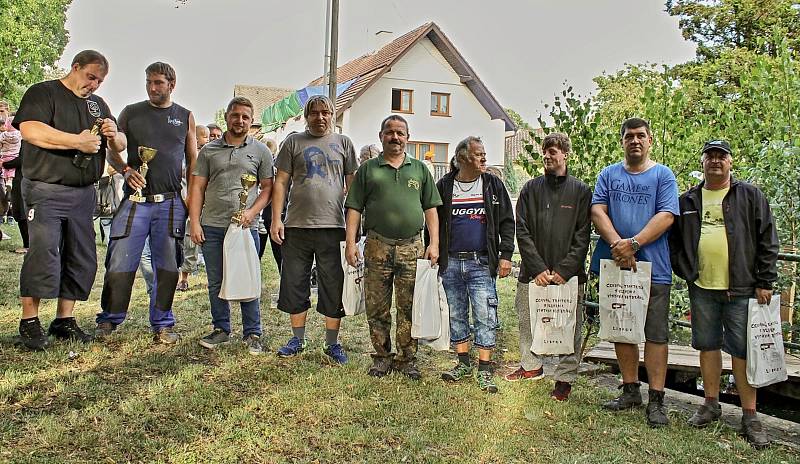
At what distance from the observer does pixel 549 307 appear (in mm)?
4695

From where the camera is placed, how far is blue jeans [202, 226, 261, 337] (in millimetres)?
5406

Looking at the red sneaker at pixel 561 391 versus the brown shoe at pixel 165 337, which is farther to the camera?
the brown shoe at pixel 165 337

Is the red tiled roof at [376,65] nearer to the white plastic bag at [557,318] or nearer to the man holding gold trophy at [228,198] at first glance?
the man holding gold trophy at [228,198]

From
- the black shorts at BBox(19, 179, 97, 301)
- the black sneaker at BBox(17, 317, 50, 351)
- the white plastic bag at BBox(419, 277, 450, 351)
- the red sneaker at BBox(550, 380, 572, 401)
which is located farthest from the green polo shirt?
the black sneaker at BBox(17, 317, 50, 351)

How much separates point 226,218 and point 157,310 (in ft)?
3.42

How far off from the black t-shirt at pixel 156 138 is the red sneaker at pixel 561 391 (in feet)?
11.3

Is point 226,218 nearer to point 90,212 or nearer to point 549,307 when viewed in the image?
point 90,212

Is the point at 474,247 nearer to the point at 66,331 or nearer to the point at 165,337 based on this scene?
the point at 165,337

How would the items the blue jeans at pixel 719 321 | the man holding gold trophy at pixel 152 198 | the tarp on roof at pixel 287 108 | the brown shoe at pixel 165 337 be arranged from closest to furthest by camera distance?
the blue jeans at pixel 719 321 < the man holding gold trophy at pixel 152 198 < the brown shoe at pixel 165 337 < the tarp on roof at pixel 287 108

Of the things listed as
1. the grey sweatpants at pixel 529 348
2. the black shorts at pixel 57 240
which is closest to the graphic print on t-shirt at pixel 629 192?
the grey sweatpants at pixel 529 348

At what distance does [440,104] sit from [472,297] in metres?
27.1

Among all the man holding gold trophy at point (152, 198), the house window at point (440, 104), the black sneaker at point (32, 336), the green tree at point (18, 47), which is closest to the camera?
the black sneaker at point (32, 336)

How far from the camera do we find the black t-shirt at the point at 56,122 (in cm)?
491

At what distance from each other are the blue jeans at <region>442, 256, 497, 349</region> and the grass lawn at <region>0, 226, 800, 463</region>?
1.30 ft
